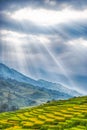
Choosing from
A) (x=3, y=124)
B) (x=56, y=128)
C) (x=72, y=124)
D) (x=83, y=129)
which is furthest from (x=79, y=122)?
(x=3, y=124)

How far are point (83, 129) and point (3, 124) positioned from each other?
1815 centimetres

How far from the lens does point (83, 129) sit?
110ft

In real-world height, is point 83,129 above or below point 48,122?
below

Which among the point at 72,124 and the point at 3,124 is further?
the point at 3,124

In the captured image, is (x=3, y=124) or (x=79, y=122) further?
(x=3, y=124)

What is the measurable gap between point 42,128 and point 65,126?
8.80ft

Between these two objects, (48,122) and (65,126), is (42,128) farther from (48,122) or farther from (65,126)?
(48,122)

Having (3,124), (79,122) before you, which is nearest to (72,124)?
(79,122)

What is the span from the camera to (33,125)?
42469 millimetres

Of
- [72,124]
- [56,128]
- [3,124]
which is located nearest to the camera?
[56,128]

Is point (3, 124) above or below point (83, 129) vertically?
above

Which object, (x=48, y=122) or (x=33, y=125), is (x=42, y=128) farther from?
(x=48, y=122)

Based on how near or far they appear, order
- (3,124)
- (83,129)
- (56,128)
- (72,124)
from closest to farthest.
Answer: (83,129), (56,128), (72,124), (3,124)

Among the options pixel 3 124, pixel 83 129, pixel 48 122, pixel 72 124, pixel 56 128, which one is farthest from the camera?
pixel 3 124
